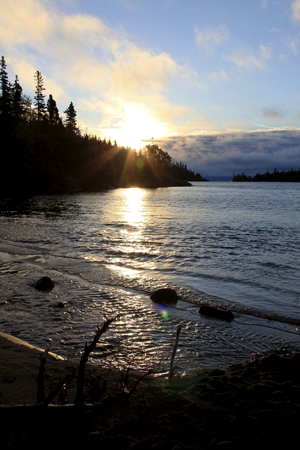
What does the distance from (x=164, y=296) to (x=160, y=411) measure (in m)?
4.46

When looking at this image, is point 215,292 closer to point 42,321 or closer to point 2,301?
point 42,321

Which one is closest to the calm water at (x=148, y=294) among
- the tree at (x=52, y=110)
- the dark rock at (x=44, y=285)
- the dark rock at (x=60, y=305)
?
the dark rock at (x=60, y=305)

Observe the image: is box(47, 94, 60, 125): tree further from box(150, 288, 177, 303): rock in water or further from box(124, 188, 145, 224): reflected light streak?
box(150, 288, 177, 303): rock in water

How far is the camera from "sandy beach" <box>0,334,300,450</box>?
8.47 ft

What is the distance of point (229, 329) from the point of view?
6094 mm

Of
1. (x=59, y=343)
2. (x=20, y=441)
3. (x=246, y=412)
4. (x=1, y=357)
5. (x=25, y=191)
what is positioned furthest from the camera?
(x=25, y=191)

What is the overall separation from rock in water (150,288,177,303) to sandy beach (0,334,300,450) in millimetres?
3364

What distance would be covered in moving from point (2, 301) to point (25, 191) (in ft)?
206

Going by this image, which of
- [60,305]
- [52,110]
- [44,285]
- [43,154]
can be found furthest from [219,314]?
[52,110]

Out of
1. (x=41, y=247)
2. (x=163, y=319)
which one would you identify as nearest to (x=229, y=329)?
(x=163, y=319)

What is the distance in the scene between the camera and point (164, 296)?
7.56m

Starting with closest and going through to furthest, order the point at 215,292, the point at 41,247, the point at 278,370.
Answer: the point at 278,370 → the point at 215,292 → the point at 41,247

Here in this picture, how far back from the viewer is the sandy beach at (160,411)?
258cm

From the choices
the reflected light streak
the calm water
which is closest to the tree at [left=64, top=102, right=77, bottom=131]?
the reflected light streak
